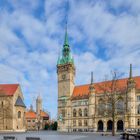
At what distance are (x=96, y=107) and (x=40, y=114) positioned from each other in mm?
82132

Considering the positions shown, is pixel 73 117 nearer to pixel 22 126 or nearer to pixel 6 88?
pixel 22 126

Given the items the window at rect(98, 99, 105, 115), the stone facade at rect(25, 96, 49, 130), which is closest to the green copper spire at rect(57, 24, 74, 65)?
the window at rect(98, 99, 105, 115)

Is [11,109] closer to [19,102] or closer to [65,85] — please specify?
[19,102]

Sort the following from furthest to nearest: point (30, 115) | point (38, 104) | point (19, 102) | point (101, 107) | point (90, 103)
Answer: point (38, 104) < point (30, 115) < point (90, 103) < point (101, 107) < point (19, 102)

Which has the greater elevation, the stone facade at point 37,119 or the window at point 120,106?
the window at point 120,106

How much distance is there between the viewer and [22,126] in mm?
97000

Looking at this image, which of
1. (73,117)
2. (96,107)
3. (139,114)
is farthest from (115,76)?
(73,117)

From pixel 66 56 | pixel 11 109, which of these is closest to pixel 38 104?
pixel 66 56

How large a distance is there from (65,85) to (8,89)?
26296 millimetres

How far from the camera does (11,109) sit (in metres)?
94.2

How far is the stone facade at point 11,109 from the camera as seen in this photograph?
9300cm

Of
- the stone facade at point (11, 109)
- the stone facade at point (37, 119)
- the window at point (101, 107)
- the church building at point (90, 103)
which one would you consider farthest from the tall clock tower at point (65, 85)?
the stone facade at point (37, 119)

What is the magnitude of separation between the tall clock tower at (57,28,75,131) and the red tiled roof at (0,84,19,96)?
22.5m

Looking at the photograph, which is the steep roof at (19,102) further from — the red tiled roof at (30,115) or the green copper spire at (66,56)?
the red tiled roof at (30,115)
